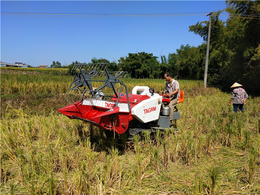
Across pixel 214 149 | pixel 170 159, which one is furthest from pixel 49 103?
pixel 214 149

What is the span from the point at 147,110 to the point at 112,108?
2.54ft

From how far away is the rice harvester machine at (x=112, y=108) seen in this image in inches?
142

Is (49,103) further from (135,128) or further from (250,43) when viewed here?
(250,43)

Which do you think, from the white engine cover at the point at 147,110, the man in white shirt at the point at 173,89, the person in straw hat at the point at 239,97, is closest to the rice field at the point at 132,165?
the white engine cover at the point at 147,110

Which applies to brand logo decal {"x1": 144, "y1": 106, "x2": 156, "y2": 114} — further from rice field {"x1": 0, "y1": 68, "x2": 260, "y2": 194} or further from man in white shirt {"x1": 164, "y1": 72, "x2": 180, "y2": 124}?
man in white shirt {"x1": 164, "y1": 72, "x2": 180, "y2": 124}

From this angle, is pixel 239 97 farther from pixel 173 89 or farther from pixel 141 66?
pixel 141 66

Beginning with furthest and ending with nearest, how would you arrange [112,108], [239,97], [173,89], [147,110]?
[239,97]
[173,89]
[147,110]
[112,108]

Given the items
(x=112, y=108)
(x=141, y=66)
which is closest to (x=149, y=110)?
(x=112, y=108)

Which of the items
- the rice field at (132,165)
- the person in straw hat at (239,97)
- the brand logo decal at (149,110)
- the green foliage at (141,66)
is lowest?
the rice field at (132,165)

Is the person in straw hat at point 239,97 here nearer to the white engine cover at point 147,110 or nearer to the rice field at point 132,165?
the rice field at point 132,165

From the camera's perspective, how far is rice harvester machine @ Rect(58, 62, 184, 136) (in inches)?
142

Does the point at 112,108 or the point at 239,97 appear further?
the point at 239,97

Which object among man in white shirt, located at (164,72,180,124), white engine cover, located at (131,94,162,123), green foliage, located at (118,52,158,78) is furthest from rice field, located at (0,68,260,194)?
green foliage, located at (118,52,158,78)

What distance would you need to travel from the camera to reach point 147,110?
13.3ft
